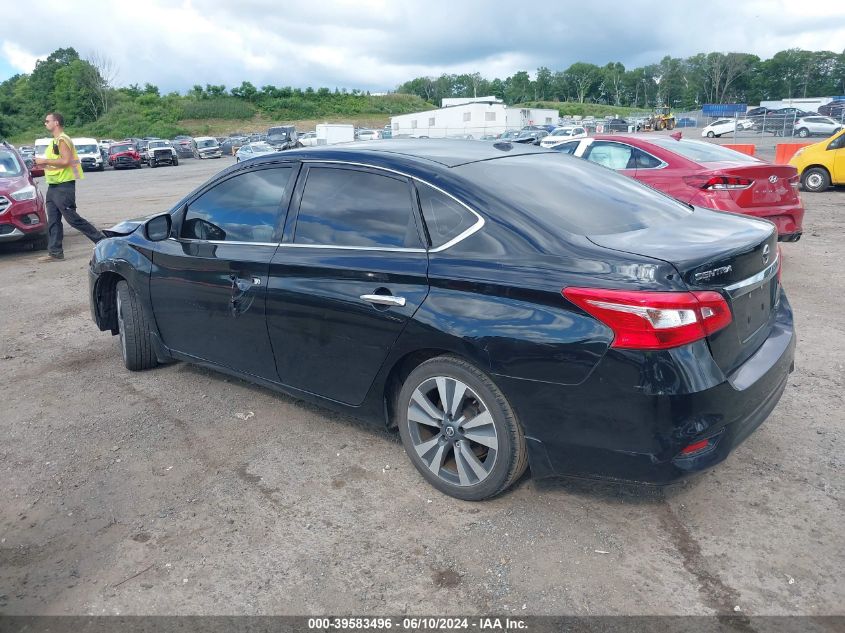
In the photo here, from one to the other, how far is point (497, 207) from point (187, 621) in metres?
2.11

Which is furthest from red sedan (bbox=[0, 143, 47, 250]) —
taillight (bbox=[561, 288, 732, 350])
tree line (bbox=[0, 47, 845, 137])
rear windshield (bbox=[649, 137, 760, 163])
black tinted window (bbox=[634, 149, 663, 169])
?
tree line (bbox=[0, 47, 845, 137])

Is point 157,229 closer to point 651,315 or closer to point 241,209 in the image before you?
point 241,209

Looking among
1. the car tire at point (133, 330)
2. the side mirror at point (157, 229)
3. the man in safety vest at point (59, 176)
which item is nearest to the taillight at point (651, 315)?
the side mirror at point (157, 229)

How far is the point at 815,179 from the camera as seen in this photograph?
1555cm

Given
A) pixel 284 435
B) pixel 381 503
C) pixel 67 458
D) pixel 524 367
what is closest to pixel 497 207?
pixel 524 367

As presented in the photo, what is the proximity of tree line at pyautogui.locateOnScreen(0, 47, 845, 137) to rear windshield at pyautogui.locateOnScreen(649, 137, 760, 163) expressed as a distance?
7648cm

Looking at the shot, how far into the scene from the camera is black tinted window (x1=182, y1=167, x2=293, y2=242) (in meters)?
3.94

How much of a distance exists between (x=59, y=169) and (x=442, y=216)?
8038mm

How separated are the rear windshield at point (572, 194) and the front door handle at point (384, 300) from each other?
2.15 feet

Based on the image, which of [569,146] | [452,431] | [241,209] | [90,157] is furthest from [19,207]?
[90,157]

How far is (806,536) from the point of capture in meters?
2.93

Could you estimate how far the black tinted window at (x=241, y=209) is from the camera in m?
3.94

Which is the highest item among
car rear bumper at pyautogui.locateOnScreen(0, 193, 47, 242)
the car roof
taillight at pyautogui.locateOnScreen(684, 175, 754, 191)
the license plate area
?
the car roof

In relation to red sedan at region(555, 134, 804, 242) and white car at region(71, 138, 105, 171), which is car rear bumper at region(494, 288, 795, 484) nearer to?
red sedan at region(555, 134, 804, 242)
